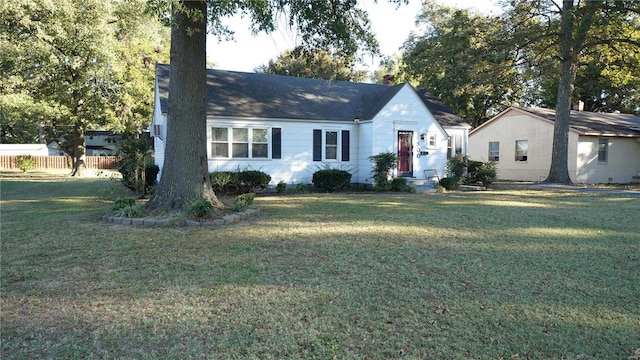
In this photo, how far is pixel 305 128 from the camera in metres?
17.1

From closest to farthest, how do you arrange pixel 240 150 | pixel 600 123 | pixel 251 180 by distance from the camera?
1. pixel 251 180
2. pixel 240 150
3. pixel 600 123

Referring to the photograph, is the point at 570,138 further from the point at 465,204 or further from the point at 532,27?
the point at 465,204

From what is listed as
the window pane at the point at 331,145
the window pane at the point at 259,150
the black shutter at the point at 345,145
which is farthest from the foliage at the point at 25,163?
the black shutter at the point at 345,145

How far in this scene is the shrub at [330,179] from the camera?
53.3ft

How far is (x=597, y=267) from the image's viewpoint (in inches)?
223

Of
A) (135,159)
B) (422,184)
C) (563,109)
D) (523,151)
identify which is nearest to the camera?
(135,159)

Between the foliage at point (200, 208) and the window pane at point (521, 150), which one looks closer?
the foliage at point (200, 208)

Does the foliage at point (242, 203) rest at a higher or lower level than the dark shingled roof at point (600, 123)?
lower

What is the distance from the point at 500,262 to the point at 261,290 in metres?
3.38

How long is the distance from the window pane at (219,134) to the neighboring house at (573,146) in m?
18.8

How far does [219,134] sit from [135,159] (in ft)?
12.6

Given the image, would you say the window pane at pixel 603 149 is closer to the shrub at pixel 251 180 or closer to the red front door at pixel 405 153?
the red front door at pixel 405 153

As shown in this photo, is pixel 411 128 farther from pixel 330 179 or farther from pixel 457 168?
pixel 330 179

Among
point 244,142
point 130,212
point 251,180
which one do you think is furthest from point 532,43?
point 130,212
